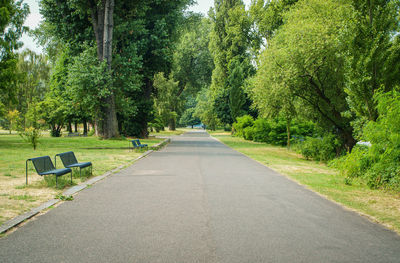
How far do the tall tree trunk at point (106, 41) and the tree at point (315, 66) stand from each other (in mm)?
13462

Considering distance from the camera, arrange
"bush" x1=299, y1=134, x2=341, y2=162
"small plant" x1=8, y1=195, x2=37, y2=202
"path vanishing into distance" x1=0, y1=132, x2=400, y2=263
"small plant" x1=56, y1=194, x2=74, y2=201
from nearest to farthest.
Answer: "path vanishing into distance" x1=0, y1=132, x2=400, y2=263 < "small plant" x1=8, y1=195, x2=37, y2=202 < "small plant" x1=56, y1=194, x2=74, y2=201 < "bush" x1=299, y1=134, x2=341, y2=162

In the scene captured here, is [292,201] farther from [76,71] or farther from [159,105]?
[159,105]

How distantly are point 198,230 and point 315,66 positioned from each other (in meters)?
14.2

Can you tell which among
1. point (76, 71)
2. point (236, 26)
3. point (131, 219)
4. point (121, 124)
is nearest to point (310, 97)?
point (131, 219)

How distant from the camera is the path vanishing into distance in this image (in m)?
4.18

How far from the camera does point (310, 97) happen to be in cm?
1858

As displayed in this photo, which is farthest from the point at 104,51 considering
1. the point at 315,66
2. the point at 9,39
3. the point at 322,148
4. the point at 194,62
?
the point at 194,62

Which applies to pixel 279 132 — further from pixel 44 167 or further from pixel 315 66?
pixel 44 167

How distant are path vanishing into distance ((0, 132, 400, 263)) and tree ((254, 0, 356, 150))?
397 inches

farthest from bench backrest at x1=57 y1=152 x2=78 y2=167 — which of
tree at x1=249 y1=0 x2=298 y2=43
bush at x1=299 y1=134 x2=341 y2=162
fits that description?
tree at x1=249 y1=0 x2=298 y2=43

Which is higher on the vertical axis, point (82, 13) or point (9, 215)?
point (82, 13)

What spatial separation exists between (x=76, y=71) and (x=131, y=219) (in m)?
22.9

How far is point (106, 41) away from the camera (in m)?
27.1

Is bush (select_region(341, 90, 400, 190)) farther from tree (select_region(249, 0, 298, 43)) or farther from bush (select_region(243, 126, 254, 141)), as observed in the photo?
bush (select_region(243, 126, 254, 141))
